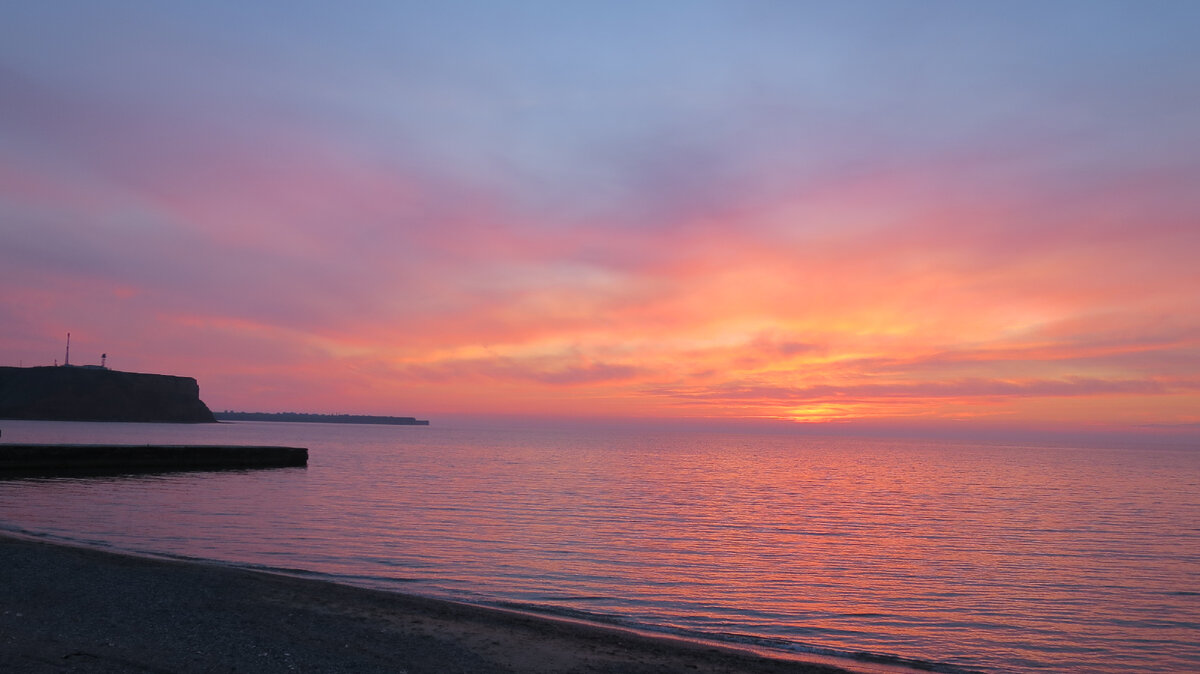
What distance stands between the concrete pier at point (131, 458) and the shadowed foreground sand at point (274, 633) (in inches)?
1856

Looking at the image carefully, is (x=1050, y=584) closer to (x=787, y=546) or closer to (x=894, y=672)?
(x=787, y=546)

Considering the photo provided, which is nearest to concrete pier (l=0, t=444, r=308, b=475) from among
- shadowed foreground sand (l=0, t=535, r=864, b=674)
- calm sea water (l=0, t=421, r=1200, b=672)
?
calm sea water (l=0, t=421, r=1200, b=672)

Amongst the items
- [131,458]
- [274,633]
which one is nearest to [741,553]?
[274,633]

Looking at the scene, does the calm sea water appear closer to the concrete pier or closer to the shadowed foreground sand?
the shadowed foreground sand

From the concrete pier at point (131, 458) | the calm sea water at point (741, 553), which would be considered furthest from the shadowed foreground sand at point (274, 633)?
the concrete pier at point (131, 458)

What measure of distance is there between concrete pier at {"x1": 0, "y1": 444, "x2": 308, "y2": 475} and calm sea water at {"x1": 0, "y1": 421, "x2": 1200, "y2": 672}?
20.3 ft

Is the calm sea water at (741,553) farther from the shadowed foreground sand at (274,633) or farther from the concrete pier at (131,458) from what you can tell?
the concrete pier at (131,458)

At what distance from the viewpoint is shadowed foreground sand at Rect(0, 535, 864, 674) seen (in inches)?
439

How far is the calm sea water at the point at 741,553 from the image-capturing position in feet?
59.5

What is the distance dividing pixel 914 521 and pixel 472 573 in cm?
2911

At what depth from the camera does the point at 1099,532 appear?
3856 cm

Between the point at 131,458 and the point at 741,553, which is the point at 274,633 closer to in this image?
the point at 741,553

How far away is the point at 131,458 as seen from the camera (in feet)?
210

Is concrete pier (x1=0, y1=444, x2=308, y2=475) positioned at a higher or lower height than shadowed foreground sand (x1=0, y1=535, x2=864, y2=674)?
lower
